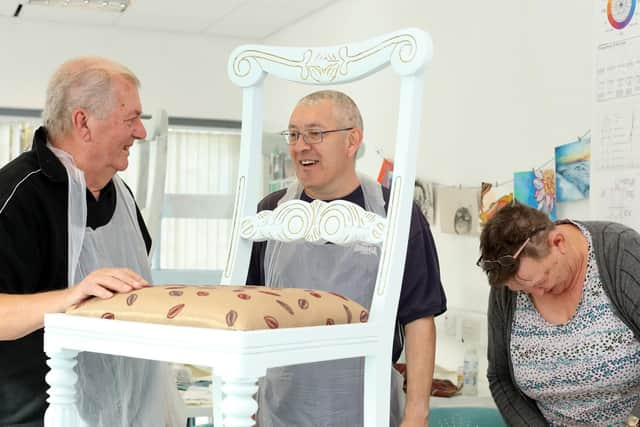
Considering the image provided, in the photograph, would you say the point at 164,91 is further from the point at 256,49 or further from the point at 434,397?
the point at 256,49

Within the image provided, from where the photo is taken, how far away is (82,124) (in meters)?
1.69

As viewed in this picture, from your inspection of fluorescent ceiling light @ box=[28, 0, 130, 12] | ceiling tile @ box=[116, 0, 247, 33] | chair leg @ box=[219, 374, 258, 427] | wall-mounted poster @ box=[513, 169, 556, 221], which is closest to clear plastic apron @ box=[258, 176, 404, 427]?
chair leg @ box=[219, 374, 258, 427]

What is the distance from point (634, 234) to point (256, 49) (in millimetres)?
969

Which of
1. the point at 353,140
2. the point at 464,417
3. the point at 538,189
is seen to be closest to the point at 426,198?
the point at 538,189

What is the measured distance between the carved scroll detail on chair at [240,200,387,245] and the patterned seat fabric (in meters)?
0.13

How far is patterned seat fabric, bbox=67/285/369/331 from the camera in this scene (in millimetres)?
1160

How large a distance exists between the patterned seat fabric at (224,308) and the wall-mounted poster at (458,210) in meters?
2.05

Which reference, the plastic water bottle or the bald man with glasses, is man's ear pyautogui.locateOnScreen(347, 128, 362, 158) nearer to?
the bald man with glasses

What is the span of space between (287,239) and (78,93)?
0.52 m

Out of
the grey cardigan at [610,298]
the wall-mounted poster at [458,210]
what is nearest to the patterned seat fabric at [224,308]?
the grey cardigan at [610,298]

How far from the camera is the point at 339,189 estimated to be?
1.82 meters

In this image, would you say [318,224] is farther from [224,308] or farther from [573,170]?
[573,170]

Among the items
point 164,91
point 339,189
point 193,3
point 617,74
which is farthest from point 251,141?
point 164,91

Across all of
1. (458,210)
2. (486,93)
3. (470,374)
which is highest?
(486,93)
